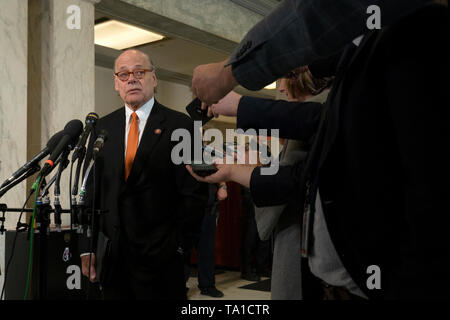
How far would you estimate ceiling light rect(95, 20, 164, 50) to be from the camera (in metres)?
7.73

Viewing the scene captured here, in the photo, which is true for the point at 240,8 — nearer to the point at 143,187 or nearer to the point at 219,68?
the point at 143,187

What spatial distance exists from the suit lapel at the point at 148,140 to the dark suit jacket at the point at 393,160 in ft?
5.59

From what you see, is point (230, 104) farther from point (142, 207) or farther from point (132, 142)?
point (132, 142)

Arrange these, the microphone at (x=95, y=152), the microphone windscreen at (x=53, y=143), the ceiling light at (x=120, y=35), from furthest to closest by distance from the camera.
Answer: the ceiling light at (x=120, y=35) → the microphone at (x=95, y=152) → the microphone windscreen at (x=53, y=143)

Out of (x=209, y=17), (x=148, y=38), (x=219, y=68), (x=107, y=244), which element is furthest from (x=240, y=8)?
(x=219, y=68)

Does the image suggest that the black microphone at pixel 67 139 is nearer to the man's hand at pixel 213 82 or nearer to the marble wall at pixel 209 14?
the man's hand at pixel 213 82

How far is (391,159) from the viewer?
596 millimetres

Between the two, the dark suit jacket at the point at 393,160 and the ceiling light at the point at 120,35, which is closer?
the dark suit jacket at the point at 393,160

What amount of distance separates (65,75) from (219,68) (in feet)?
11.8

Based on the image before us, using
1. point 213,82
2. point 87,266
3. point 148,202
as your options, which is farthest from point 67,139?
point 213,82

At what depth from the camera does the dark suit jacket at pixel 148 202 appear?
7.38ft

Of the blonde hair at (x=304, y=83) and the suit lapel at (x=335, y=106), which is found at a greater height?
the blonde hair at (x=304, y=83)

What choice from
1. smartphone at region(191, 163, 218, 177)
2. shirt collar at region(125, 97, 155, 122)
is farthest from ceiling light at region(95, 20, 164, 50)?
smartphone at region(191, 163, 218, 177)

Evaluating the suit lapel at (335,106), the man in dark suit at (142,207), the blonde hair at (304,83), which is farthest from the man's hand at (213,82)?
the man in dark suit at (142,207)
